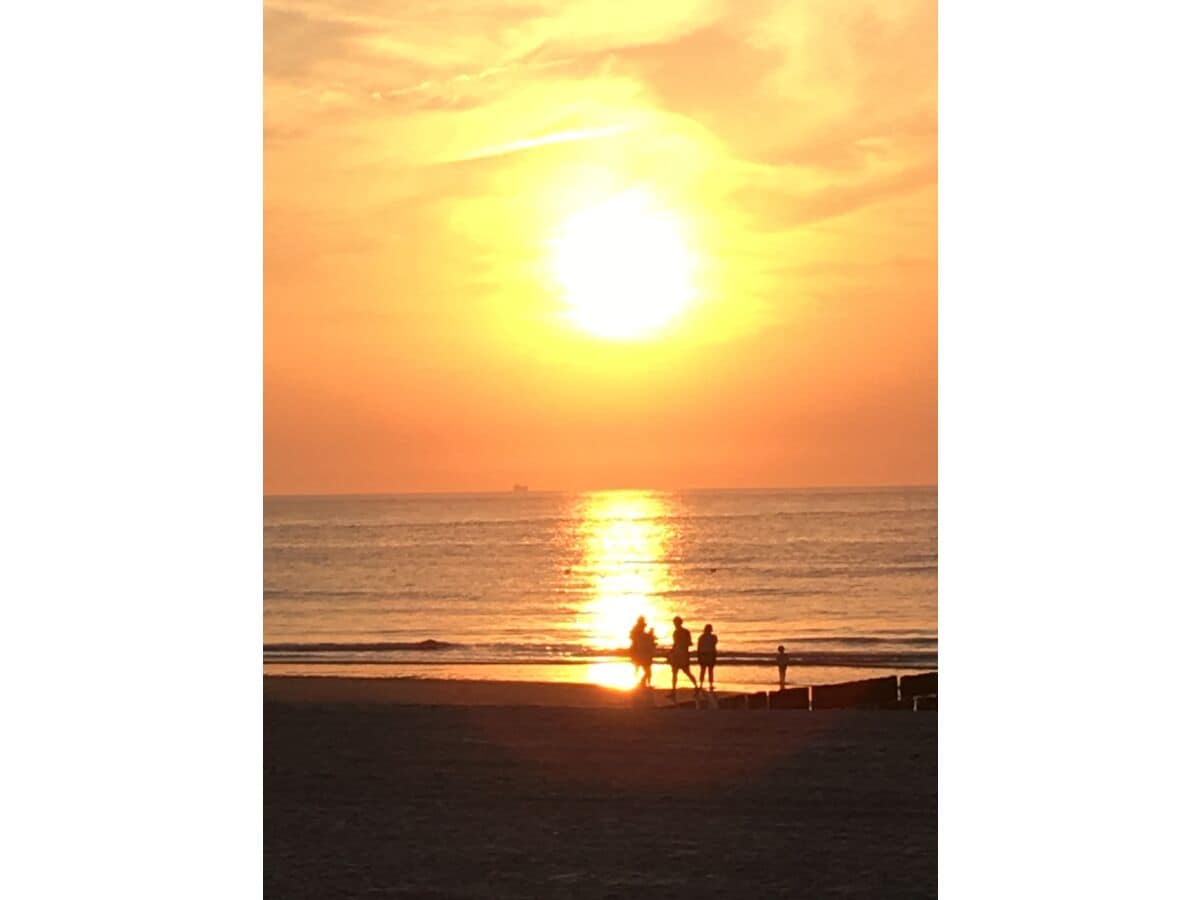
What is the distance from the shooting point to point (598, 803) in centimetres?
1124

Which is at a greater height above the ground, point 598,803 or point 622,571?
point 622,571

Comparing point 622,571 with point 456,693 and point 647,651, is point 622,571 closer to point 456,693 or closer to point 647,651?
point 456,693

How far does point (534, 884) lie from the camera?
29.3ft

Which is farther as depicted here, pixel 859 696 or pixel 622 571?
pixel 622 571

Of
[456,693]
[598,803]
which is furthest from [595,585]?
[598,803]

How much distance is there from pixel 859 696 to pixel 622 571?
6082cm

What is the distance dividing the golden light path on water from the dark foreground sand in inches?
457

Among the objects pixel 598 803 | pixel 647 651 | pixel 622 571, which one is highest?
pixel 622 571

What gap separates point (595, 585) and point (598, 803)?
61.5 m

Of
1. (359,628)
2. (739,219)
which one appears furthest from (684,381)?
(739,219)

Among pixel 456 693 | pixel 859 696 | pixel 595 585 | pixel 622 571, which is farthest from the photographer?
pixel 622 571

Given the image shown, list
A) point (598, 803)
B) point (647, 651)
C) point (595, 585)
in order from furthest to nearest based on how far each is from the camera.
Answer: point (595, 585) → point (647, 651) → point (598, 803)

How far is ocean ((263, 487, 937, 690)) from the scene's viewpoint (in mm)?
41625
